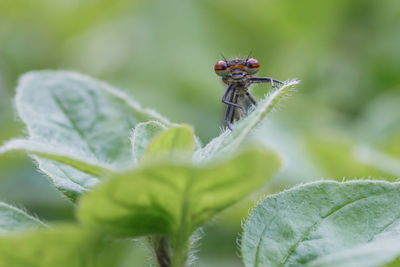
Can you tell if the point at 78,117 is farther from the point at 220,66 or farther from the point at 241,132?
the point at 241,132

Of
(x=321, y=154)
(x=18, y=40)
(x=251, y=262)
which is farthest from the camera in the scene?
(x=18, y=40)

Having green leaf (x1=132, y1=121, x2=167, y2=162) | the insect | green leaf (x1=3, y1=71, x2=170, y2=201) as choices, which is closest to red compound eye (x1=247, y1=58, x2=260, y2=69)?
the insect

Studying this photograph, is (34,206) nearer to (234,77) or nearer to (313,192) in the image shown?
(234,77)

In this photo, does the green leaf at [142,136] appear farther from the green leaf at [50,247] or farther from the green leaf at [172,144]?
the green leaf at [50,247]

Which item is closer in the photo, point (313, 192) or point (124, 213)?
point (124, 213)

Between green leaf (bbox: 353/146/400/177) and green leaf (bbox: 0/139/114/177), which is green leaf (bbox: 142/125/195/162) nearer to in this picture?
green leaf (bbox: 0/139/114/177)

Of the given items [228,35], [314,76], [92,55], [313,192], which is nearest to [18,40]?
[92,55]

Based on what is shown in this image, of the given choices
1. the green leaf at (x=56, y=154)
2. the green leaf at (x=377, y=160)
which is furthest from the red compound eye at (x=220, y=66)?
the green leaf at (x=56, y=154)
